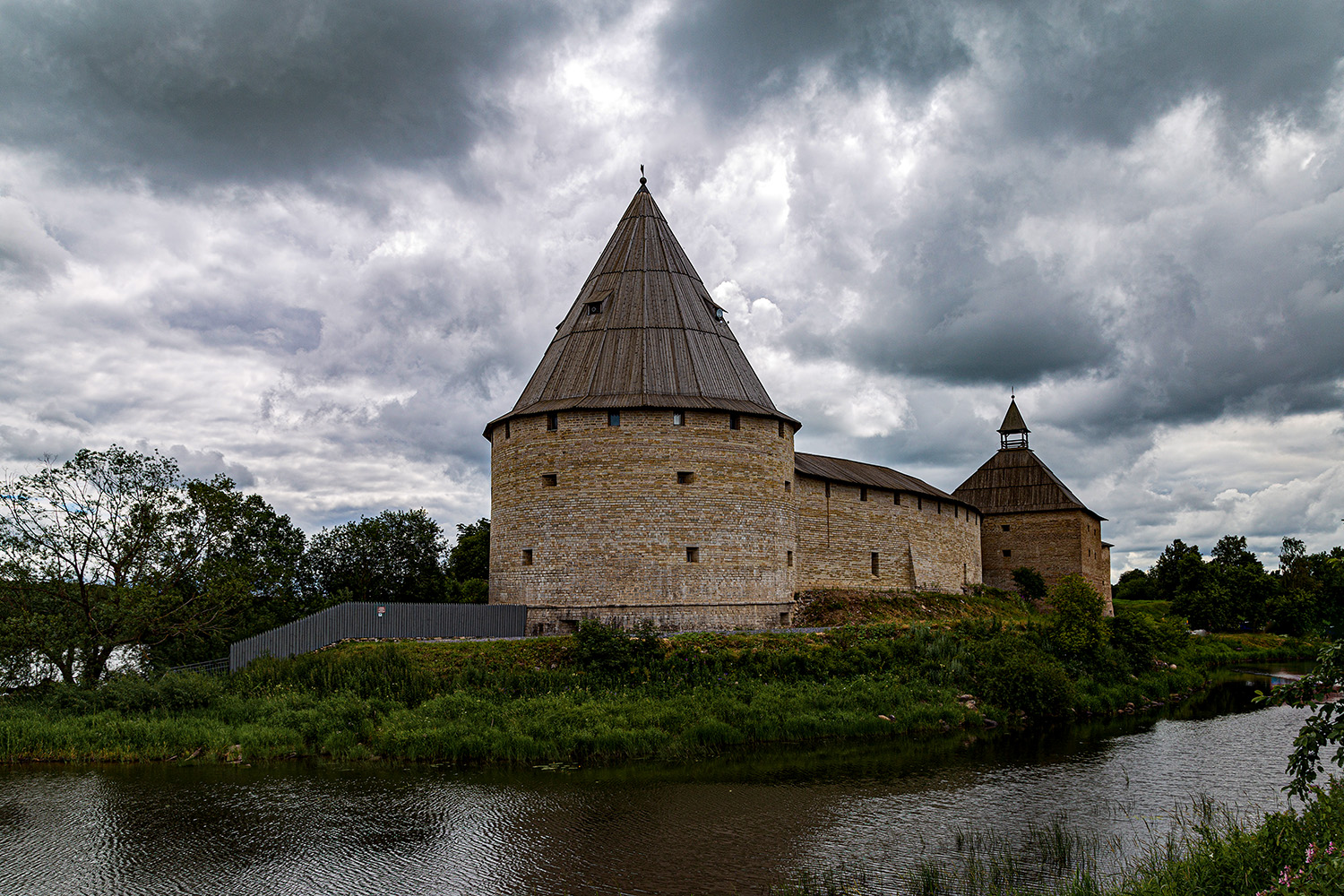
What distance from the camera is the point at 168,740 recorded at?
15734 mm

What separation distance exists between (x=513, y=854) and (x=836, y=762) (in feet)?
21.6

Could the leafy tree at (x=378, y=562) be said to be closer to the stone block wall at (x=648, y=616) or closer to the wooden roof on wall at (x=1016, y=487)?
the stone block wall at (x=648, y=616)

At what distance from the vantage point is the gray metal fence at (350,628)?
19469 millimetres

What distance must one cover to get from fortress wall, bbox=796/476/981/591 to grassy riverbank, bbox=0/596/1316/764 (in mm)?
6406

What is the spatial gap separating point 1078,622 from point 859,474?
32.4ft

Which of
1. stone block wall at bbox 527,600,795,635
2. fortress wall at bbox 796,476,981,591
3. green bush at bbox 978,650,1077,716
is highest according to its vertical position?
fortress wall at bbox 796,476,981,591

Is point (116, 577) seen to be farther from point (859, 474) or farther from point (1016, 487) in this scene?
point (1016, 487)

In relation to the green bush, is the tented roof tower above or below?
above

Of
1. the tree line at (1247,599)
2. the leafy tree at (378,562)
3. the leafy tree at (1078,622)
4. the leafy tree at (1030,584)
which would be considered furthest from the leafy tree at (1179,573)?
the leafy tree at (378,562)

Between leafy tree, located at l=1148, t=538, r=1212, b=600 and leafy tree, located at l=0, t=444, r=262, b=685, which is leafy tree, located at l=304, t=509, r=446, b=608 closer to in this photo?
leafy tree, located at l=0, t=444, r=262, b=685

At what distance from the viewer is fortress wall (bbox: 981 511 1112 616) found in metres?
40.5

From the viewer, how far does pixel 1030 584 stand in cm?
3938

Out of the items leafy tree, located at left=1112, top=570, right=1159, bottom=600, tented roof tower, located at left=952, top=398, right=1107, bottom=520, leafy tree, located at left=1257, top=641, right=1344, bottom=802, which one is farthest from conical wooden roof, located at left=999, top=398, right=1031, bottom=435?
leafy tree, located at left=1257, top=641, right=1344, bottom=802

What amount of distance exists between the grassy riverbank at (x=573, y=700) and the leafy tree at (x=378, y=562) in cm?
1837
